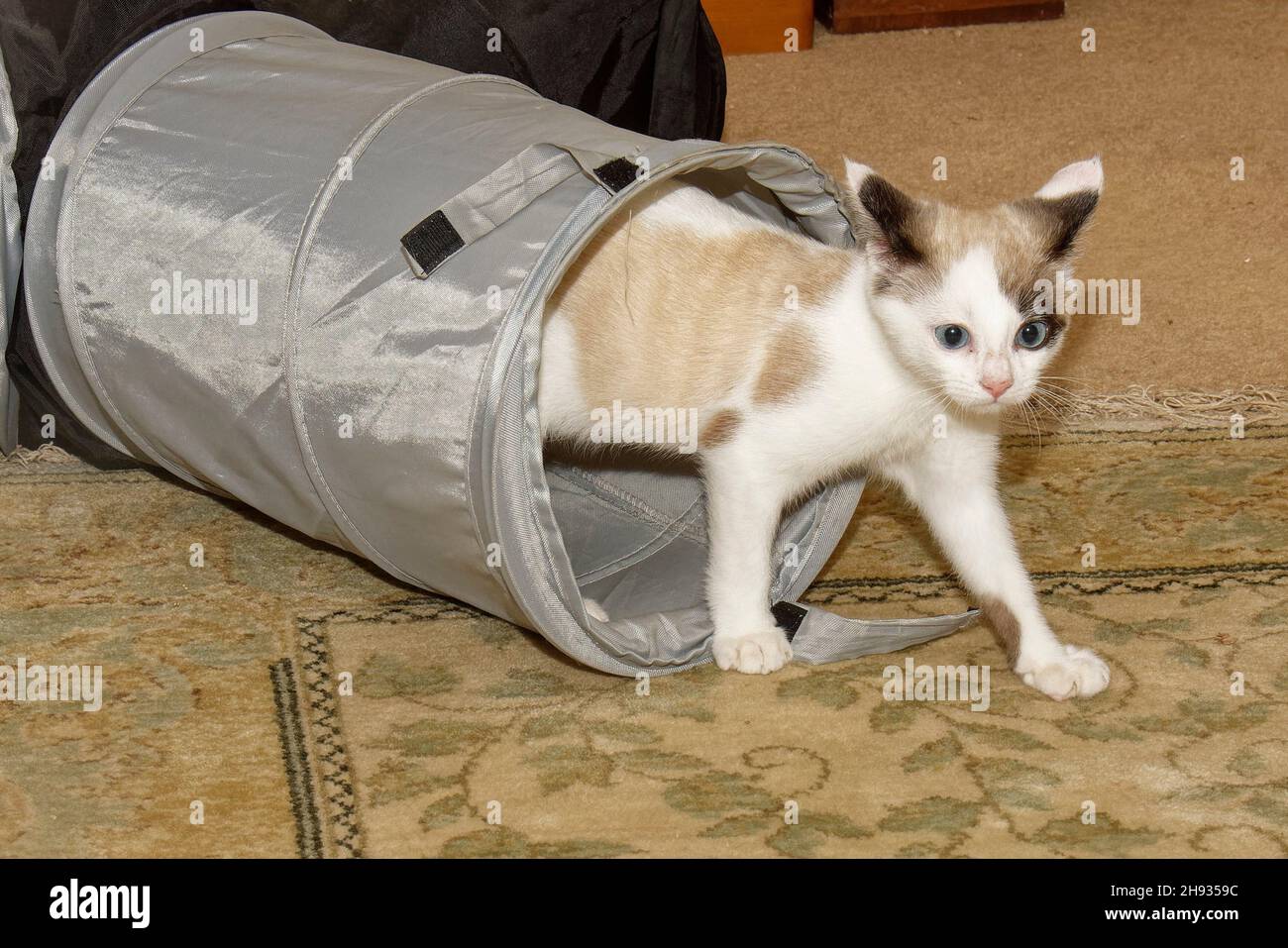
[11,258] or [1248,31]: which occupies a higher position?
[1248,31]

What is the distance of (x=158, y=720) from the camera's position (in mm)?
1926

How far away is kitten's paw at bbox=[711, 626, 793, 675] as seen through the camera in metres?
2.03

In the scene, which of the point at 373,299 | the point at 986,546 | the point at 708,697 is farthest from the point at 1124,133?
the point at 373,299

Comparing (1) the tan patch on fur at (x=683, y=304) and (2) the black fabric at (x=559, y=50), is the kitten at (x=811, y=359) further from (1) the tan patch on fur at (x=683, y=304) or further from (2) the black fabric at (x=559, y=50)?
(2) the black fabric at (x=559, y=50)

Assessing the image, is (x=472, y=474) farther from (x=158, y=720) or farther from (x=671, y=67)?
(x=671, y=67)

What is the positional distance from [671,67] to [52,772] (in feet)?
5.88

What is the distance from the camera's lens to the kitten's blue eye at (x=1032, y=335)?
183 cm

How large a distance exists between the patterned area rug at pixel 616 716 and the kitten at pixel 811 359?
0.13 metres

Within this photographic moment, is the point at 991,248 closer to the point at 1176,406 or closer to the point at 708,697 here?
the point at 708,697

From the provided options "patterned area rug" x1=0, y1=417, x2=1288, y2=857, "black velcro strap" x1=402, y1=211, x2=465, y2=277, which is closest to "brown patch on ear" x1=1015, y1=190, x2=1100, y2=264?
"patterned area rug" x1=0, y1=417, x2=1288, y2=857

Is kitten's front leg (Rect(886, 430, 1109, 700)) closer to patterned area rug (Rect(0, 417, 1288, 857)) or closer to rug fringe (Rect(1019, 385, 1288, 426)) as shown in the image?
patterned area rug (Rect(0, 417, 1288, 857))

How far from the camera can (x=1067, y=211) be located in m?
1.88
